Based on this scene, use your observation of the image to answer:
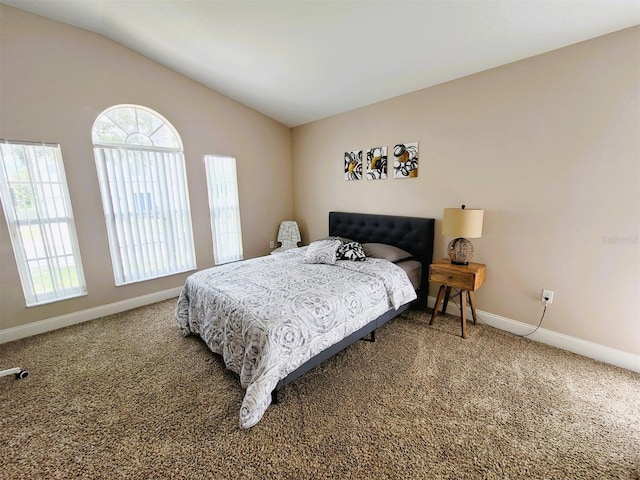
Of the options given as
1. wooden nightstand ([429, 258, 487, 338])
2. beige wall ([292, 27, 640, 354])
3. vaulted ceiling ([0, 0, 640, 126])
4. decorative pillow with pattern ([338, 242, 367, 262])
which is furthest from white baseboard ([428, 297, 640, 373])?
vaulted ceiling ([0, 0, 640, 126])

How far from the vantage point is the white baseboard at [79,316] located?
2562 mm

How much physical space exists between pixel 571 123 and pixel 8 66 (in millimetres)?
4757

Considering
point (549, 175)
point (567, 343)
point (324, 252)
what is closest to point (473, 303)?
point (567, 343)

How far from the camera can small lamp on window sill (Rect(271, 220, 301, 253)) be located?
4.42m

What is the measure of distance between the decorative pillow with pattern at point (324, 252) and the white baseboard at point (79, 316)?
6.54ft

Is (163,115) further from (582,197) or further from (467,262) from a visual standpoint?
(582,197)

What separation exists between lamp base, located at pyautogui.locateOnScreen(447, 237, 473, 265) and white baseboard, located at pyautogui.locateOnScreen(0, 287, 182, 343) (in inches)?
135

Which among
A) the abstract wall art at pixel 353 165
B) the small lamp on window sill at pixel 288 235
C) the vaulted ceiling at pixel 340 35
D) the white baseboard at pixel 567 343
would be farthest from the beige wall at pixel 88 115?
the white baseboard at pixel 567 343

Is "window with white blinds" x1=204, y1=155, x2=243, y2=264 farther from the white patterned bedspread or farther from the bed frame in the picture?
the bed frame

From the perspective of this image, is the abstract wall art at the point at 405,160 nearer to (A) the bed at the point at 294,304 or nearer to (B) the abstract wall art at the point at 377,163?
(B) the abstract wall art at the point at 377,163

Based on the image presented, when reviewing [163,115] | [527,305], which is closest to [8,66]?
[163,115]

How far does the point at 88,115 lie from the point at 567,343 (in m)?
5.04

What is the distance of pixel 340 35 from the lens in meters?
2.17

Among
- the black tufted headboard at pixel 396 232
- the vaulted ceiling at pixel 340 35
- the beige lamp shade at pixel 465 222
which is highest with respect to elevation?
the vaulted ceiling at pixel 340 35
